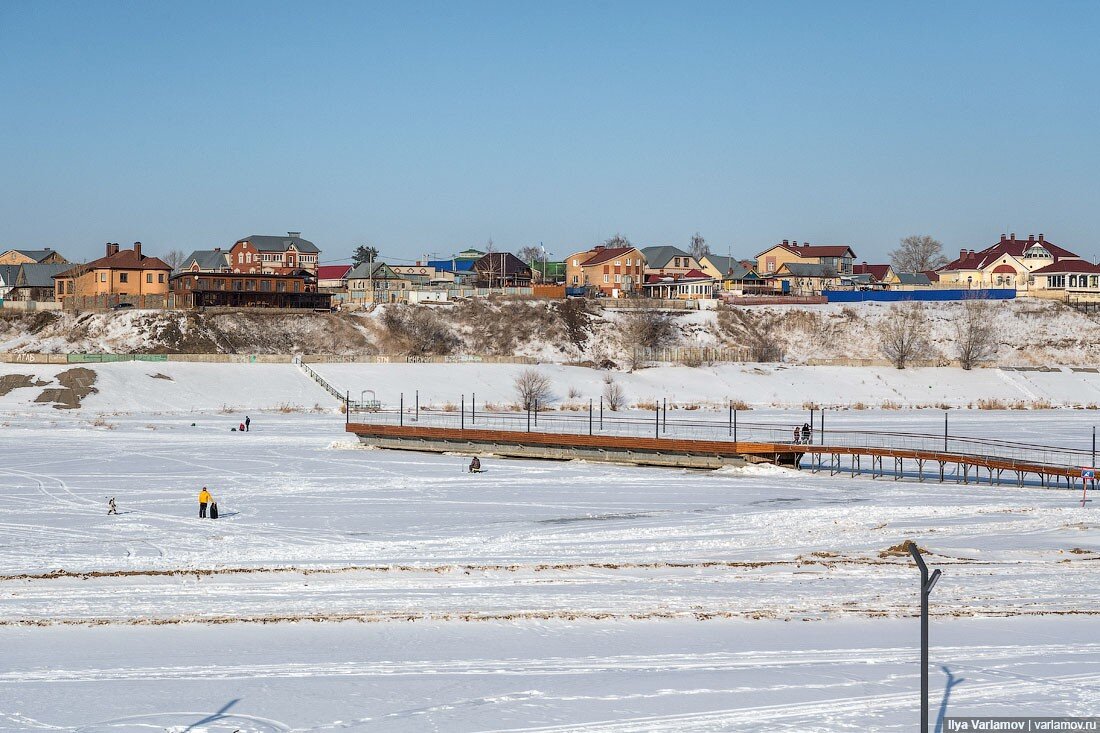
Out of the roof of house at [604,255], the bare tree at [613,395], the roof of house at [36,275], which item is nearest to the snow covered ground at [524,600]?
the bare tree at [613,395]

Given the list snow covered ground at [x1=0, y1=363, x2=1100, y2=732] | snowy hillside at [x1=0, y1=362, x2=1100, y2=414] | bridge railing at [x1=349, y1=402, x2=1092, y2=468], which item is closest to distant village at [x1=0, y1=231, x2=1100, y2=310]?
snowy hillside at [x1=0, y1=362, x2=1100, y2=414]

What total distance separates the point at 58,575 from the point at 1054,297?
111m

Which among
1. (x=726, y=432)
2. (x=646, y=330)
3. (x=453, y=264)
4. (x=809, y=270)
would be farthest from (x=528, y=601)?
(x=453, y=264)

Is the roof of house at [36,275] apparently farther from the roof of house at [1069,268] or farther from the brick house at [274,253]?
the roof of house at [1069,268]

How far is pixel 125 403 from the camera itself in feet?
236

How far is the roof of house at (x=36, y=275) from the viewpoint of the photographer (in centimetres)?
12175

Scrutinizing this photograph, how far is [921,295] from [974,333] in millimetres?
17204

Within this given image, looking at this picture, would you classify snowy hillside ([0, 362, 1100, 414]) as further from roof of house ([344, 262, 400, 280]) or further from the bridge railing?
roof of house ([344, 262, 400, 280])

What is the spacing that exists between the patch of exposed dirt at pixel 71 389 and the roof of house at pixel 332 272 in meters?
74.2

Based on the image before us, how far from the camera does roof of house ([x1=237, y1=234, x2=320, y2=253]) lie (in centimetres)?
13462

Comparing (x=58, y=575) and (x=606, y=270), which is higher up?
(x=606, y=270)

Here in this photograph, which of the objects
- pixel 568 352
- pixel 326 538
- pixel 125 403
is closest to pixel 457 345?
pixel 568 352

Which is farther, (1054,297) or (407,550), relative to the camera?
(1054,297)

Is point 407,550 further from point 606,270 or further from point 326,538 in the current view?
point 606,270
